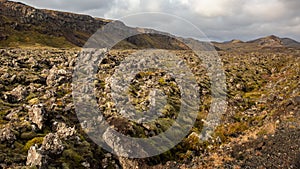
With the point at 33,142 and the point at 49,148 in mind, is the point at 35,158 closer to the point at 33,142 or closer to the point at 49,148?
the point at 49,148

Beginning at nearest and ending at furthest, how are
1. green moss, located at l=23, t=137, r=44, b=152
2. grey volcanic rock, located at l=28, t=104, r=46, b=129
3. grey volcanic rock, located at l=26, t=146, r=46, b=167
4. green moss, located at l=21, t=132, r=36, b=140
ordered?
grey volcanic rock, located at l=26, t=146, r=46, b=167, green moss, located at l=23, t=137, r=44, b=152, green moss, located at l=21, t=132, r=36, b=140, grey volcanic rock, located at l=28, t=104, r=46, b=129

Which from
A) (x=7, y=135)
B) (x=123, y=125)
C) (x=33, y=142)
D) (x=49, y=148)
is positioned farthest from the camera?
(x=123, y=125)

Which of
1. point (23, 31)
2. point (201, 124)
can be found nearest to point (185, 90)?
point (201, 124)

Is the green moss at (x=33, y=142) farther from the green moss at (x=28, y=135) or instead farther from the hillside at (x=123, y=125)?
the green moss at (x=28, y=135)

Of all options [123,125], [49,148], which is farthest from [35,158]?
[123,125]

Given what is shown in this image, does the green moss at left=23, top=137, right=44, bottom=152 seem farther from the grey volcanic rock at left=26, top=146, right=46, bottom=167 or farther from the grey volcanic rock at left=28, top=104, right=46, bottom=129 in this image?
the grey volcanic rock at left=26, top=146, right=46, bottom=167

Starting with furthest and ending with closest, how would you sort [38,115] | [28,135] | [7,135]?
[38,115], [28,135], [7,135]

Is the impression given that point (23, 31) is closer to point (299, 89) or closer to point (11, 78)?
point (11, 78)

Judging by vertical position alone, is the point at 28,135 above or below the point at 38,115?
below

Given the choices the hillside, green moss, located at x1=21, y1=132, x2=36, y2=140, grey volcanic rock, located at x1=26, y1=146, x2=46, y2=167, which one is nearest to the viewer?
grey volcanic rock, located at x1=26, y1=146, x2=46, y2=167

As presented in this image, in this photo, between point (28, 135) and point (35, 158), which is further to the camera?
point (28, 135)

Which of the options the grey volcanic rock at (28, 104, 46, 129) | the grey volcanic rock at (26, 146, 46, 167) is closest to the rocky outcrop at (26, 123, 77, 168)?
the grey volcanic rock at (26, 146, 46, 167)

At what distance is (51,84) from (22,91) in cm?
819

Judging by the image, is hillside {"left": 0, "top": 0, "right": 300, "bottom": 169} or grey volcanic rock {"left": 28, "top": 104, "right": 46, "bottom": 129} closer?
hillside {"left": 0, "top": 0, "right": 300, "bottom": 169}
